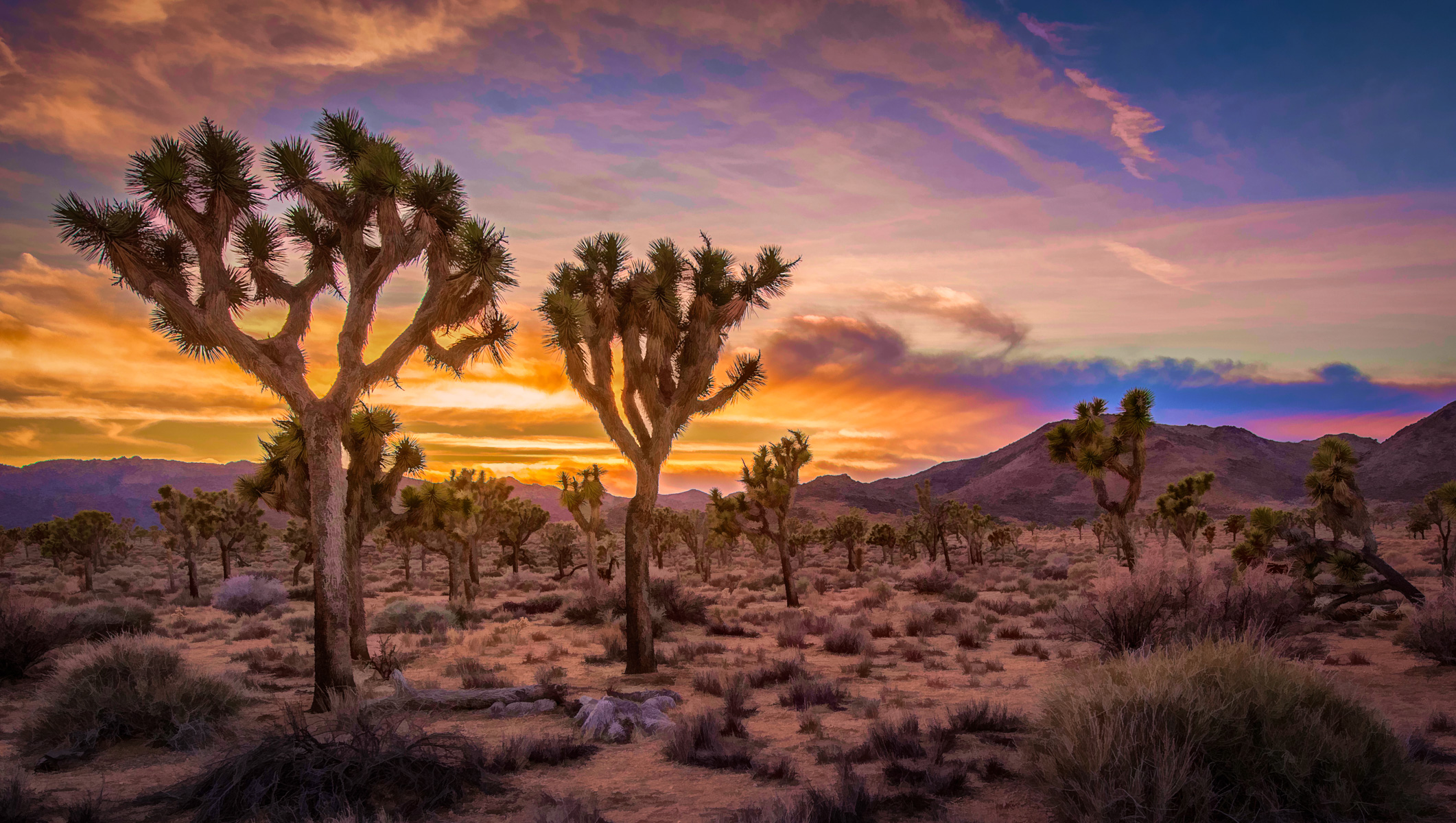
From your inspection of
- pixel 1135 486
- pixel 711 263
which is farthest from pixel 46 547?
pixel 1135 486

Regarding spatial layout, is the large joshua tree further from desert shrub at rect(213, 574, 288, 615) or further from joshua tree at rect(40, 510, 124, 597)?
joshua tree at rect(40, 510, 124, 597)

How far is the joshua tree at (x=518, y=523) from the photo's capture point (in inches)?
1686

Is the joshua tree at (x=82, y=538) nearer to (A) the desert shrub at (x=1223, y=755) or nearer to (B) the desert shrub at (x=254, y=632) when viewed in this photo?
(B) the desert shrub at (x=254, y=632)

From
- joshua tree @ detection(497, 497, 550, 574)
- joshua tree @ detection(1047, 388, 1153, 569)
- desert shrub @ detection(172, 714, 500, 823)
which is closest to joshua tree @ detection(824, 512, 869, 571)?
joshua tree @ detection(497, 497, 550, 574)

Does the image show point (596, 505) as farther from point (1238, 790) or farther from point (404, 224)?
point (1238, 790)

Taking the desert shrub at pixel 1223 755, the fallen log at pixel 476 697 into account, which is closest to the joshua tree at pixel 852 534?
the fallen log at pixel 476 697

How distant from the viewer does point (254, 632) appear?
21766mm

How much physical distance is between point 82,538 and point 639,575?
42.7m

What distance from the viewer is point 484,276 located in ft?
41.9

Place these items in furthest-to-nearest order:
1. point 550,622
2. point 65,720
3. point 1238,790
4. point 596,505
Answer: point 596,505 < point 550,622 < point 65,720 < point 1238,790

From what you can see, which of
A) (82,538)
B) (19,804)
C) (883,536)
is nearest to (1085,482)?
(883,536)

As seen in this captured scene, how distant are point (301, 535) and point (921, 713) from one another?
42041mm

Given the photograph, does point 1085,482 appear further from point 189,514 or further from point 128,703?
point 128,703

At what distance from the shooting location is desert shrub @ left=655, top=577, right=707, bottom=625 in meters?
22.1
